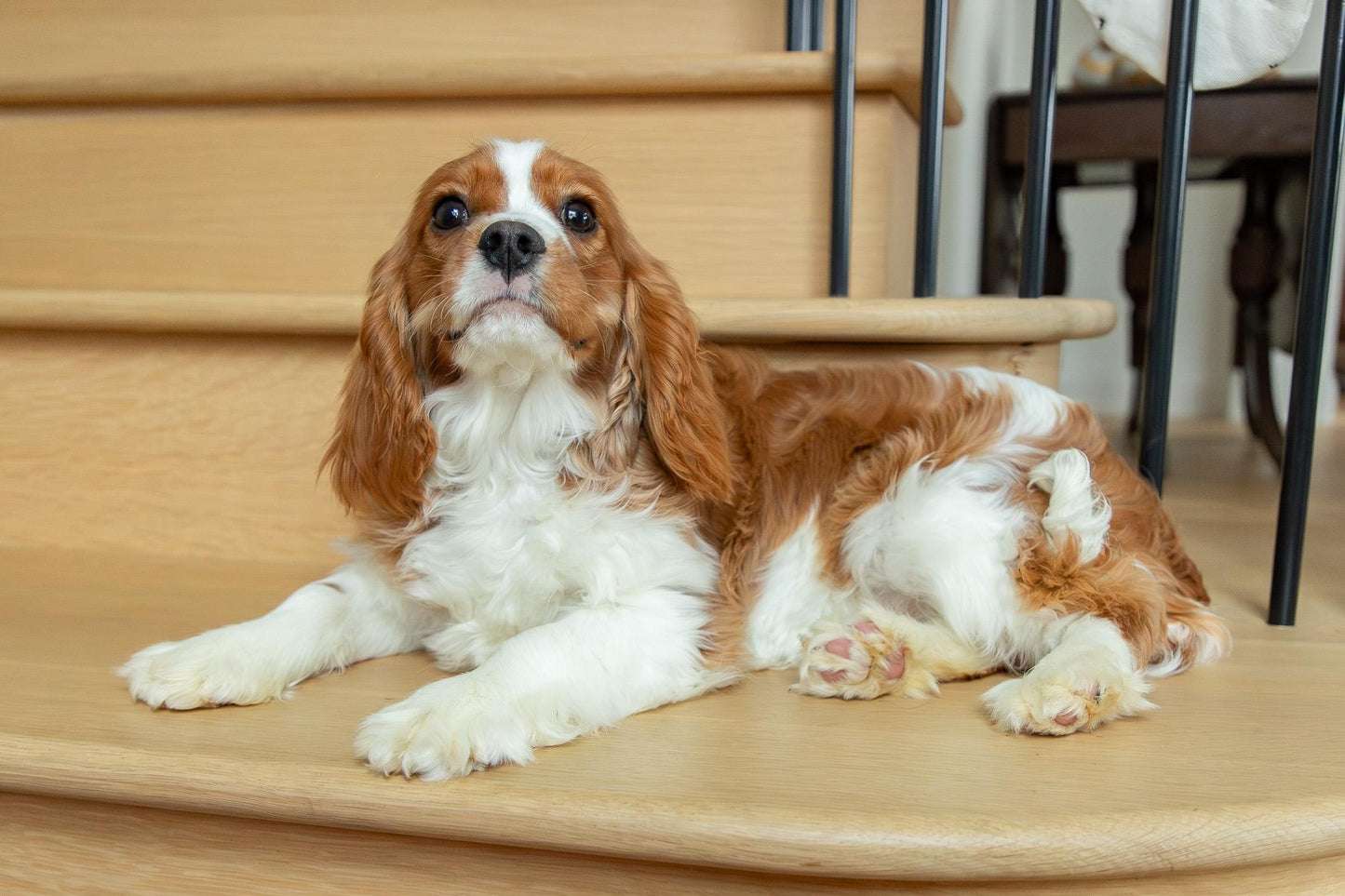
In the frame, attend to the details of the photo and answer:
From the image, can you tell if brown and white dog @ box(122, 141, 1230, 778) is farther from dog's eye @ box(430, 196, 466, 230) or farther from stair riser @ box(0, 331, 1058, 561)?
stair riser @ box(0, 331, 1058, 561)

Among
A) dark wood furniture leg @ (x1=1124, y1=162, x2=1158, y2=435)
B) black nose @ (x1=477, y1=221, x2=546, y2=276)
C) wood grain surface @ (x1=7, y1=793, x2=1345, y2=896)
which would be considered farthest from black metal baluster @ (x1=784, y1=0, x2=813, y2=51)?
dark wood furniture leg @ (x1=1124, y1=162, x2=1158, y2=435)

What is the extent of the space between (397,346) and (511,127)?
23.4 inches

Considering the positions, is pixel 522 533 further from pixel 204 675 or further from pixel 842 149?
pixel 842 149

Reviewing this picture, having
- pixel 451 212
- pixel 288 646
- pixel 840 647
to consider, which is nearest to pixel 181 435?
pixel 288 646

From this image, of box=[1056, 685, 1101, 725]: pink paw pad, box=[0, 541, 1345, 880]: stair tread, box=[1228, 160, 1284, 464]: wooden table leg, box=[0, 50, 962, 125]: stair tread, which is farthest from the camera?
box=[1228, 160, 1284, 464]: wooden table leg

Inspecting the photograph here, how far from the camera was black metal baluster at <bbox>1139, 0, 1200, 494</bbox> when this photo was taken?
1.51m

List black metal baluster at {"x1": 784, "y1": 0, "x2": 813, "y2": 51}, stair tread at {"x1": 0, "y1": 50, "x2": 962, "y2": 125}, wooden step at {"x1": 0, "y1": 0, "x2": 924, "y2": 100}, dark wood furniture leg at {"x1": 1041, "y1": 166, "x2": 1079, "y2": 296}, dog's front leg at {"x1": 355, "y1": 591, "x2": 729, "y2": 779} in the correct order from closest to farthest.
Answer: dog's front leg at {"x1": 355, "y1": 591, "x2": 729, "y2": 779} → stair tread at {"x1": 0, "y1": 50, "x2": 962, "y2": 125} → black metal baluster at {"x1": 784, "y1": 0, "x2": 813, "y2": 51} → wooden step at {"x1": 0, "y1": 0, "x2": 924, "y2": 100} → dark wood furniture leg at {"x1": 1041, "y1": 166, "x2": 1079, "y2": 296}

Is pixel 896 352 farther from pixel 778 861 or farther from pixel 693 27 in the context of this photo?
pixel 778 861

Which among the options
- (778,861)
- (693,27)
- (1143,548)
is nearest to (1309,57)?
(693,27)

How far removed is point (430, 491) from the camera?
135cm

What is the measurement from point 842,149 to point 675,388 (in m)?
0.53

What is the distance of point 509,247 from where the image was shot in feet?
3.85

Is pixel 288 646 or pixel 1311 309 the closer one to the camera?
pixel 288 646

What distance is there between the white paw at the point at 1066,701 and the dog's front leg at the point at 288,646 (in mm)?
731
